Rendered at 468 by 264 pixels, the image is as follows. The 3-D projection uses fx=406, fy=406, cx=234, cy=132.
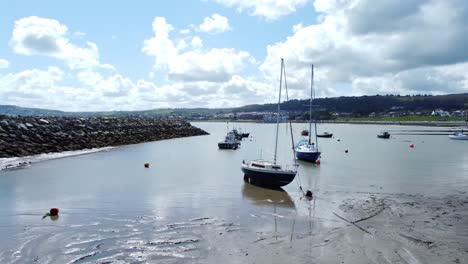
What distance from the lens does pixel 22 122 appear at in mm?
50500

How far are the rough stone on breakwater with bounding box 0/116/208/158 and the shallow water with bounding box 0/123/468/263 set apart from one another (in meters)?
6.39

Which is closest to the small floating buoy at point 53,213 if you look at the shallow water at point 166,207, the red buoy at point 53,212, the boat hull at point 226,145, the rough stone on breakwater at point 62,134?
the red buoy at point 53,212

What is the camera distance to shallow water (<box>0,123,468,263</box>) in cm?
1424

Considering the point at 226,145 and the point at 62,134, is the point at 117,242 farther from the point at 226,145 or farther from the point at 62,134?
the point at 226,145

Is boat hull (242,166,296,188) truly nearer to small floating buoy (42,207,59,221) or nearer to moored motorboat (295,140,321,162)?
small floating buoy (42,207,59,221)

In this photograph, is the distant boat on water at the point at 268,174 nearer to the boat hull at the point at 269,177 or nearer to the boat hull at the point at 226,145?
the boat hull at the point at 269,177

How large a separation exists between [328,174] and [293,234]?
66.1 feet

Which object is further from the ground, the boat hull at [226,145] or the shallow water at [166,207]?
the shallow water at [166,207]

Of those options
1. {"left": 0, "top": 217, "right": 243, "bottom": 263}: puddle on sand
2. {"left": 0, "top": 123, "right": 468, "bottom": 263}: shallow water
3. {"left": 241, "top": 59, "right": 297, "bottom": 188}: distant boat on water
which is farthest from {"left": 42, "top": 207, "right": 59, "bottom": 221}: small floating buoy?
{"left": 241, "top": 59, "right": 297, "bottom": 188}: distant boat on water

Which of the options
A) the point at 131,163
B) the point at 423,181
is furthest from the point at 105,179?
the point at 423,181

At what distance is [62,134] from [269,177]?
36.6 metres

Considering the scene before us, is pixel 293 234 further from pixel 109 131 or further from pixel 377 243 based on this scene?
pixel 109 131

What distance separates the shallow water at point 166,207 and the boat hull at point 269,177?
84cm

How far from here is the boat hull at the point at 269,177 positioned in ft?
85.0
